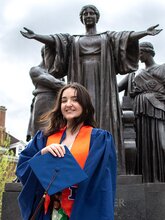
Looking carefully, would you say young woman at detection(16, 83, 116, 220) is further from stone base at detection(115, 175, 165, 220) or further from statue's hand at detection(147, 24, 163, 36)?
statue's hand at detection(147, 24, 163, 36)

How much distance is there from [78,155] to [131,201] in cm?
307

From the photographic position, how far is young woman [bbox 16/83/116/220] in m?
2.39

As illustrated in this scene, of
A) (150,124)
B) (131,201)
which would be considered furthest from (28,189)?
(150,124)

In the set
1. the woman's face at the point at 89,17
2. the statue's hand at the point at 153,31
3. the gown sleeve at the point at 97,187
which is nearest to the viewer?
the gown sleeve at the point at 97,187

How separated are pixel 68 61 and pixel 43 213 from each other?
451 cm

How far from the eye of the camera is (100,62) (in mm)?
6602

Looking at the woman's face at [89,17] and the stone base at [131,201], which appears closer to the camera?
the stone base at [131,201]

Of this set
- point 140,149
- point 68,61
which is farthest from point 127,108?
point 68,61

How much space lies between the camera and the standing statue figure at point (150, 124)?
24.0 ft

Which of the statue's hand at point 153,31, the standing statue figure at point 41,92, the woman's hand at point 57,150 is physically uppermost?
the statue's hand at point 153,31

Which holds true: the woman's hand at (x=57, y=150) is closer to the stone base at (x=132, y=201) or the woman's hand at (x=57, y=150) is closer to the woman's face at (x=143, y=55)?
the stone base at (x=132, y=201)

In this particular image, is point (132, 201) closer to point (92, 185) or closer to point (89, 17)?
point (92, 185)

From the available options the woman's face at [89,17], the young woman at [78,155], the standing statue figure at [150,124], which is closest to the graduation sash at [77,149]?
the young woman at [78,155]

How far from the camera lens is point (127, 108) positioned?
7.28 metres
